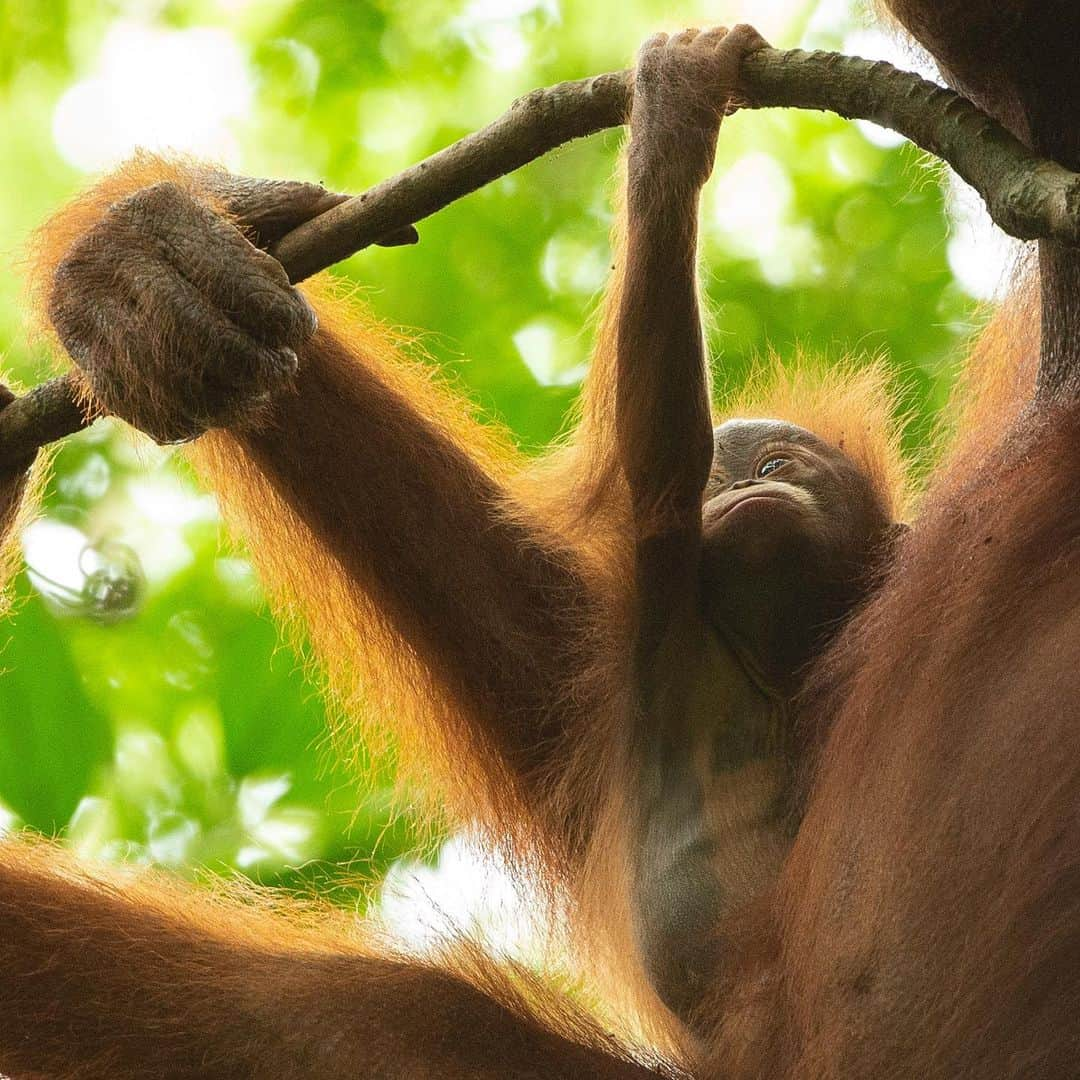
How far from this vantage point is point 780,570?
362 centimetres

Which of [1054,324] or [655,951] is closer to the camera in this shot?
[1054,324]

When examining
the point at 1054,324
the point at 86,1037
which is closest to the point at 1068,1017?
the point at 1054,324

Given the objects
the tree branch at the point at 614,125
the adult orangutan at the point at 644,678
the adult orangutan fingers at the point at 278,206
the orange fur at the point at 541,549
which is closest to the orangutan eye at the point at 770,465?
the adult orangutan at the point at 644,678

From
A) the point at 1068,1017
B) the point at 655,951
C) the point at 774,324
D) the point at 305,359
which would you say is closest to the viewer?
the point at 1068,1017

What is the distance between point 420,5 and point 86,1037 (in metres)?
4.55

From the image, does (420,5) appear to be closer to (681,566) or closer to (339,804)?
(339,804)

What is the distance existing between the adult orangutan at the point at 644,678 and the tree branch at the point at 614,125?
0.12 m

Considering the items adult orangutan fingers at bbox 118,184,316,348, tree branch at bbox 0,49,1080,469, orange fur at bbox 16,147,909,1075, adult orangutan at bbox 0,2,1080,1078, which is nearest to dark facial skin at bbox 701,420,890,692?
adult orangutan at bbox 0,2,1080,1078

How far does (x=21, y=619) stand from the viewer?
609cm

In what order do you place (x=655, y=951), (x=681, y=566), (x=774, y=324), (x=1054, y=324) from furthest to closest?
1. (x=774, y=324)
2. (x=681, y=566)
3. (x=655, y=951)
4. (x=1054, y=324)

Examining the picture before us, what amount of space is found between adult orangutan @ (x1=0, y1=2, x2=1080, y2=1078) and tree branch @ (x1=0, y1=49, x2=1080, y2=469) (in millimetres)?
123

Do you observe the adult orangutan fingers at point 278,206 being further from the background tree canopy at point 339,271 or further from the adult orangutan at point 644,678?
the background tree canopy at point 339,271

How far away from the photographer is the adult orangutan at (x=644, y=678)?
2.74 meters

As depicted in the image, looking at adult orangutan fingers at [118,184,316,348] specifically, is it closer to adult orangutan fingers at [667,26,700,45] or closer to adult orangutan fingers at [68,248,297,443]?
adult orangutan fingers at [68,248,297,443]
